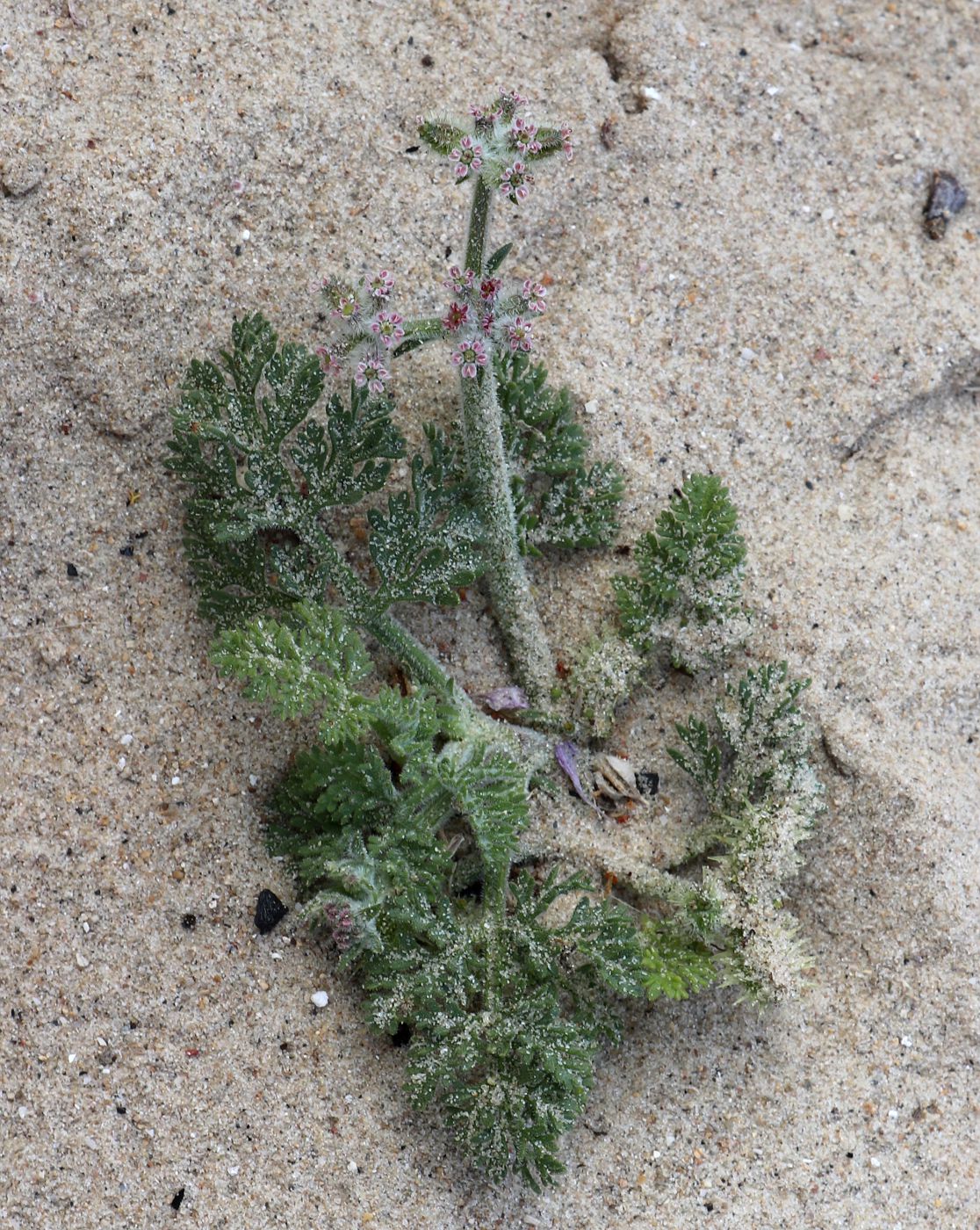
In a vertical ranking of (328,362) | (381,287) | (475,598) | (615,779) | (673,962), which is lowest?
(673,962)

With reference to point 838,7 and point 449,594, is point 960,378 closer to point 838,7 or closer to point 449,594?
point 838,7

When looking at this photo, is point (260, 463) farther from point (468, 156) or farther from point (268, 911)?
point (268, 911)

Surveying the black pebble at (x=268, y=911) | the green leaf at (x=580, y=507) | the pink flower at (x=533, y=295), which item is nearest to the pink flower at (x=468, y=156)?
the pink flower at (x=533, y=295)

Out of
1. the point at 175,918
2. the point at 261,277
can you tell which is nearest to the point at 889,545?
the point at 261,277

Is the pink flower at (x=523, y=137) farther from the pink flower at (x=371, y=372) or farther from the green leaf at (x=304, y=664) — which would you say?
the green leaf at (x=304, y=664)

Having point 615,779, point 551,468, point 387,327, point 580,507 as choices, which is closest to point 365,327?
point 387,327

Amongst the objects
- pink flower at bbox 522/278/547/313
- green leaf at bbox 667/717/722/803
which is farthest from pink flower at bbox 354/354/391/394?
green leaf at bbox 667/717/722/803
